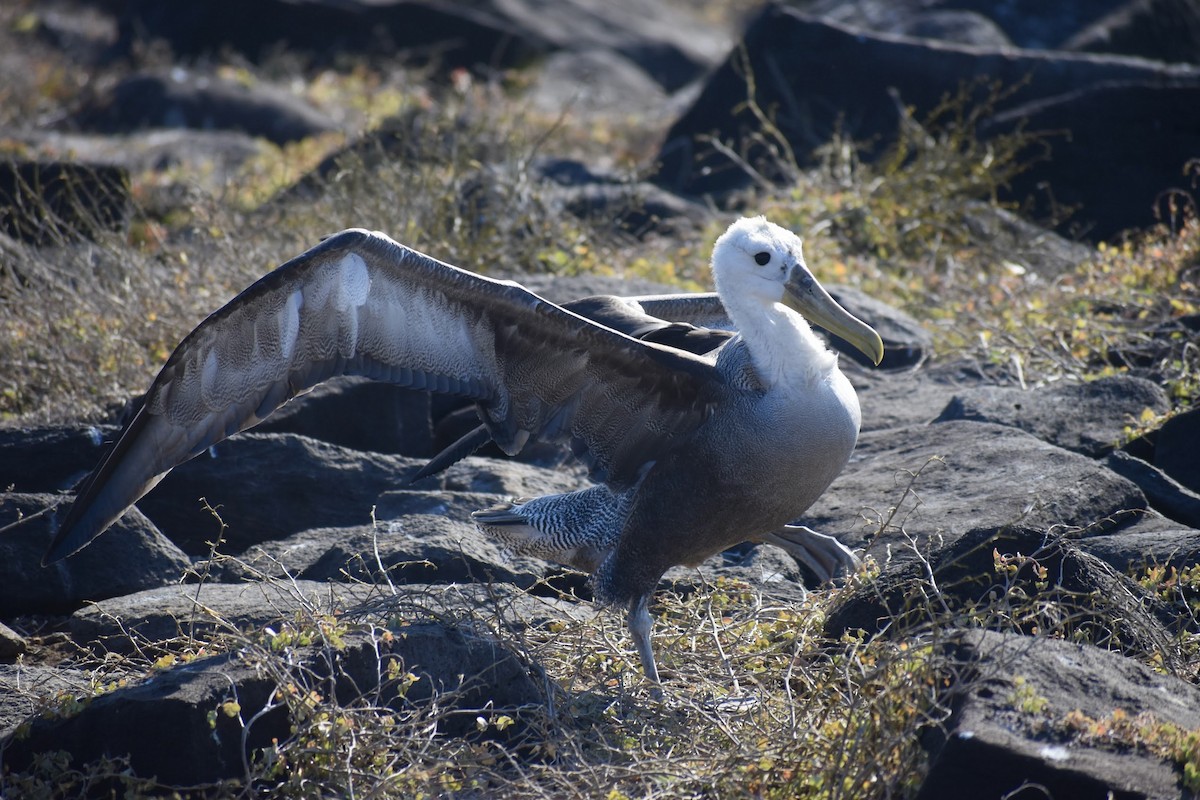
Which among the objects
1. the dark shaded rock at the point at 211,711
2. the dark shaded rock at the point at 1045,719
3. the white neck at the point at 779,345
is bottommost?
the dark shaded rock at the point at 211,711

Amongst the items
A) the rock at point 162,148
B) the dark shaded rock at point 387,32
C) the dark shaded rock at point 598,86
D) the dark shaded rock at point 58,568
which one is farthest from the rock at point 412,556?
the dark shaded rock at point 387,32

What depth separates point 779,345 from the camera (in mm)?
3996

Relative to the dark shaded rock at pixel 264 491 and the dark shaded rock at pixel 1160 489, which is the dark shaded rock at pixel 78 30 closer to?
→ the dark shaded rock at pixel 264 491

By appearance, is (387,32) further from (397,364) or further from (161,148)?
(397,364)

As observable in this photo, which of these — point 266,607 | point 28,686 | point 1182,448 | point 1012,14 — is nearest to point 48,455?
point 28,686

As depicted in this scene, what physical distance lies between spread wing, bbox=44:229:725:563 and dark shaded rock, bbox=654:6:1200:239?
395 cm

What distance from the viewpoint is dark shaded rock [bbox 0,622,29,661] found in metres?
4.14

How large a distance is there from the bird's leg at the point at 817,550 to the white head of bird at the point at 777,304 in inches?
29.3

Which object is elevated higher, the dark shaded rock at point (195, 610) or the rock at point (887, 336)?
the rock at point (887, 336)

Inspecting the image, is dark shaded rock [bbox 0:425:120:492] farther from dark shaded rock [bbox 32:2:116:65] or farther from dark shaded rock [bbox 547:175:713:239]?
dark shaded rock [bbox 32:2:116:65]

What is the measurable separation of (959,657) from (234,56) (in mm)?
13401

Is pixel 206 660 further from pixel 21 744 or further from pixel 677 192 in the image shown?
pixel 677 192

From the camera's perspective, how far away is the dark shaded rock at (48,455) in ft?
16.8

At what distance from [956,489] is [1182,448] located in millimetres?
953
